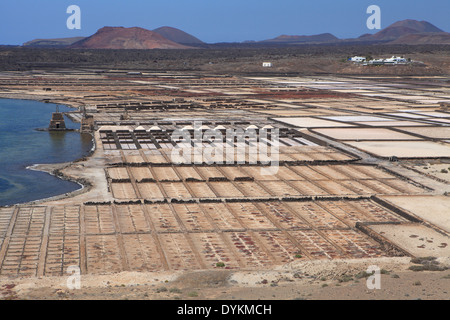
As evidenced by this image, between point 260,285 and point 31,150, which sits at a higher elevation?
point 31,150

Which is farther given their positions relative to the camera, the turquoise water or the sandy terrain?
the turquoise water

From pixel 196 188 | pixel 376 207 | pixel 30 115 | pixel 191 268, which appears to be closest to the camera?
pixel 191 268

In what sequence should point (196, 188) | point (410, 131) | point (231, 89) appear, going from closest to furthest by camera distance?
point (196, 188) < point (410, 131) < point (231, 89)

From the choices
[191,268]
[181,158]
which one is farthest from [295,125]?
[191,268]

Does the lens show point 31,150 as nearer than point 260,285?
No

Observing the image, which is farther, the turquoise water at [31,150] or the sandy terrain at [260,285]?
the turquoise water at [31,150]

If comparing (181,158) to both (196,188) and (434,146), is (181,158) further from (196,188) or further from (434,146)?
(434,146)

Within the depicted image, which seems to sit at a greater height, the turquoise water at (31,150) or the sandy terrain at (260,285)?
the turquoise water at (31,150)

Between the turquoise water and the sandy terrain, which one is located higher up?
the turquoise water
